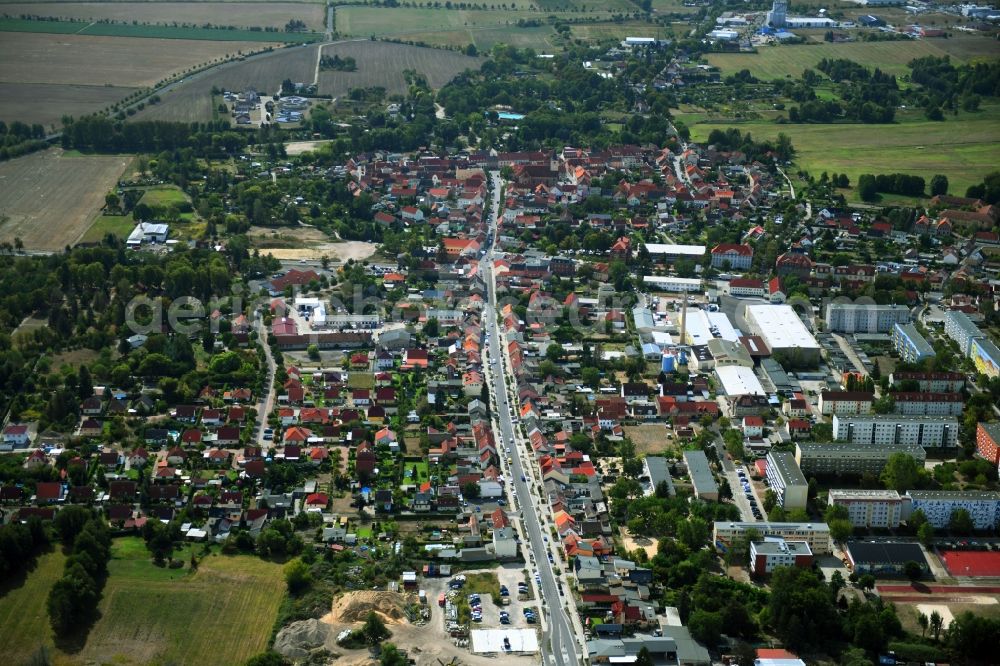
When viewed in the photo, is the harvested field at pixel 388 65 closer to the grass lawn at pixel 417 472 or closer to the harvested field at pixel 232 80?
the harvested field at pixel 232 80

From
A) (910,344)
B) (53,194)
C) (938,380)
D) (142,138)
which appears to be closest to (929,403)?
(938,380)

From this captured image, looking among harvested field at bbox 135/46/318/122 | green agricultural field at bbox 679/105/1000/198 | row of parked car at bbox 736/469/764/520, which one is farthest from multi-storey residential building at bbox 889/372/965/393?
harvested field at bbox 135/46/318/122

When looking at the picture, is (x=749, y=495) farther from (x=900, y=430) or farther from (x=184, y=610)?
(x=184, y=610)

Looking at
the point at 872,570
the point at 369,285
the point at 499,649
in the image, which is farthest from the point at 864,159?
the point at 499,649

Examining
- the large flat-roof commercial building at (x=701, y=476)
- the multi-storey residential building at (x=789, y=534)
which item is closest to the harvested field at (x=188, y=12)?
the large flat-roof commercial building at (x=701, y=476)

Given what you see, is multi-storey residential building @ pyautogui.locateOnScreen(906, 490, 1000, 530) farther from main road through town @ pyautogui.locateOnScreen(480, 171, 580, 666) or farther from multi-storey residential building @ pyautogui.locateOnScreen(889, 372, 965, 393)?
main road through town @ pyautogui.locateOnScreen(480, 171, 580, 666)

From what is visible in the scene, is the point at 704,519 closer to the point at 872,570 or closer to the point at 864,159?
the point at 872,570
